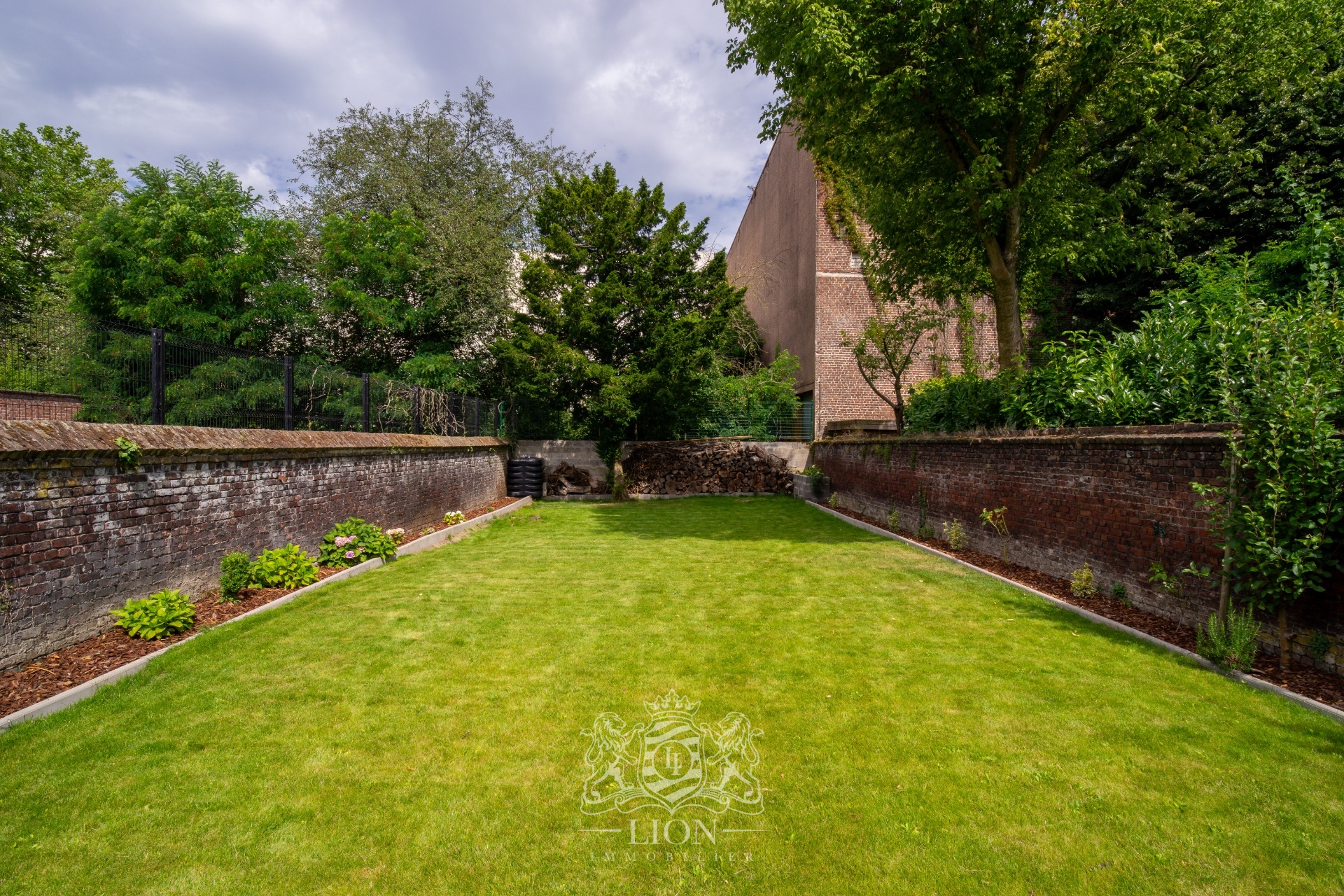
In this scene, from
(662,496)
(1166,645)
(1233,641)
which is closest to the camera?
(1233,641)

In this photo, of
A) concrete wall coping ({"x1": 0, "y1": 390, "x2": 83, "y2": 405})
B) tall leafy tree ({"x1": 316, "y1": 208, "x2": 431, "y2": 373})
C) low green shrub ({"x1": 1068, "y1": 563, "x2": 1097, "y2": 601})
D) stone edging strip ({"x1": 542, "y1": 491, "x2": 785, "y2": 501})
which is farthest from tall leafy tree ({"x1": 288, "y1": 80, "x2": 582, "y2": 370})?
low green shrub ({"x1": 1068, "y1": 563, "x2": 1097, "y2": 601})

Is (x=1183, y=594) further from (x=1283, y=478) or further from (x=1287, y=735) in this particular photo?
(x=1287, y=735)

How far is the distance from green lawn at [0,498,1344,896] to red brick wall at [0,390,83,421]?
2.12 m

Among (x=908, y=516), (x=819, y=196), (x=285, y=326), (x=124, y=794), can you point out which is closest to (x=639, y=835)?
(x=124, y=794)

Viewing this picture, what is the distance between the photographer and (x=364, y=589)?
6.19 m

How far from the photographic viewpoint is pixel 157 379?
539 centimetres

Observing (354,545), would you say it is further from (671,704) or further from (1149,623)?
(1149,623)

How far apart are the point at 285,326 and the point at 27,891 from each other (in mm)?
14799

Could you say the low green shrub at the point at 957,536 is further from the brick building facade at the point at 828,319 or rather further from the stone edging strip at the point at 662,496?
the brick building facade at the point at 828,319

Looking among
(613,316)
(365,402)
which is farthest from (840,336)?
(365,402)

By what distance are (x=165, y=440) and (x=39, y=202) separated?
97.4ft

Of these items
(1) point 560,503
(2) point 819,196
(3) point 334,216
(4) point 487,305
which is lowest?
(1) point 560,503

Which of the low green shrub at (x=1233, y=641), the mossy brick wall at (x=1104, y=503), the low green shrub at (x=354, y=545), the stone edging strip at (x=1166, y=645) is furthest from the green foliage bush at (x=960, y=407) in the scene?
the low green shrub at (x=354, y=545)

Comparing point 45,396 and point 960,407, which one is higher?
point 960,407
